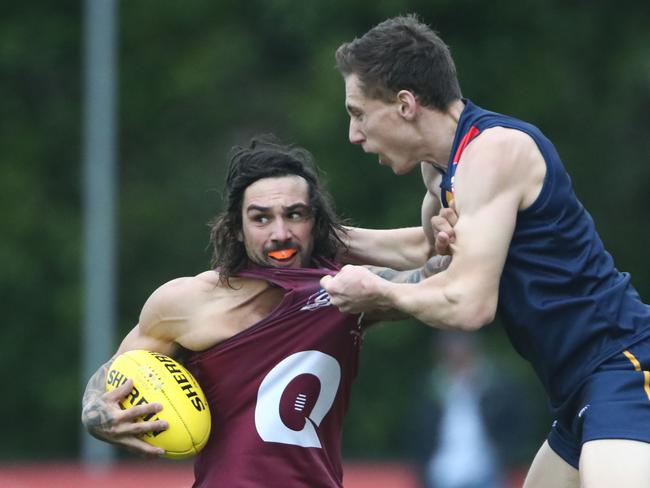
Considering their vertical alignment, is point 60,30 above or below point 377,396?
above

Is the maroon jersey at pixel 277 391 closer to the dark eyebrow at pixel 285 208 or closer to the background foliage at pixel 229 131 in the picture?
the dark eyebrow at pixel 285 208

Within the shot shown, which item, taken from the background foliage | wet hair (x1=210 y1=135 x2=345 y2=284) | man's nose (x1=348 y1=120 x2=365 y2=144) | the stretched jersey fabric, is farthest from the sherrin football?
the background foliage

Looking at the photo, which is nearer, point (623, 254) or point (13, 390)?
point (623, 254)

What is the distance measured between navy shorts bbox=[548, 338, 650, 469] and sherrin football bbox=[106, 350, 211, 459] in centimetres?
136

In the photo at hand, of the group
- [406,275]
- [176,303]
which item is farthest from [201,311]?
[406,275]

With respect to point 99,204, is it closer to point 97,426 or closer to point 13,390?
point 13,390

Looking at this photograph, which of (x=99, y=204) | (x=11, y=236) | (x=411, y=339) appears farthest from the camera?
(x=11, y=236)

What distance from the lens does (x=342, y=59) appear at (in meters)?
5.46

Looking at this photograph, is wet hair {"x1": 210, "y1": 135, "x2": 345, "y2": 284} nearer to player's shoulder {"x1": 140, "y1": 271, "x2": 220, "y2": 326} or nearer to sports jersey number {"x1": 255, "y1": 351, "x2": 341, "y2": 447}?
player's shoulder {"x1": 140, "y1": 271, "x2": 220, "y2": 326}

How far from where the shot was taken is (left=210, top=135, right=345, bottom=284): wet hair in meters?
5.61

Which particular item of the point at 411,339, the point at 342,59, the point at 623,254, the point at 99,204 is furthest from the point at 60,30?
the point at 342,59

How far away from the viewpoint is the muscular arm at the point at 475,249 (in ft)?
16.4

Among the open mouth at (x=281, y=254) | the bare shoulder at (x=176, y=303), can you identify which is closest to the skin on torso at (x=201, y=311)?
the bare shoulder at (x=176, y=303)

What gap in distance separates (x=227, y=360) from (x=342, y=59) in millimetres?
1215
